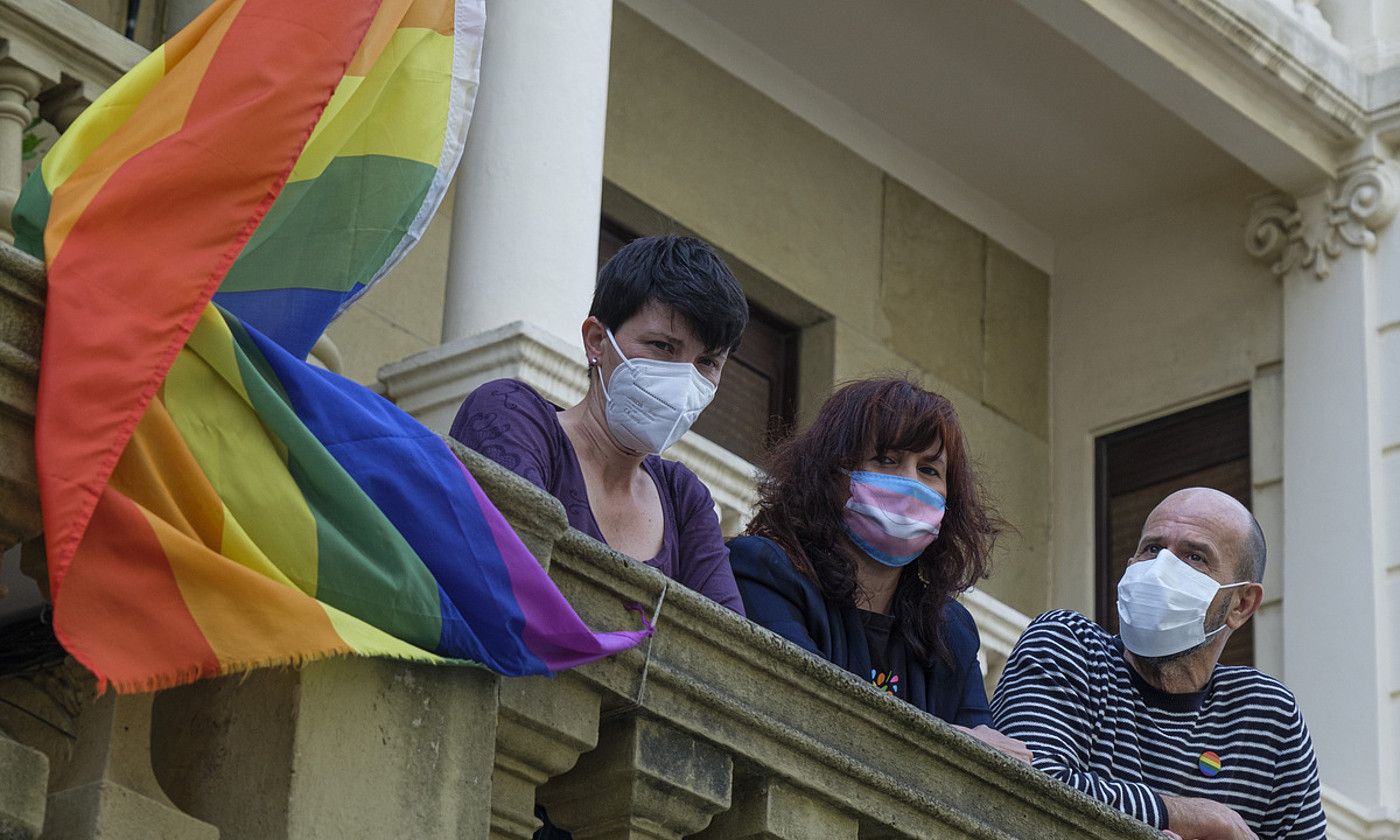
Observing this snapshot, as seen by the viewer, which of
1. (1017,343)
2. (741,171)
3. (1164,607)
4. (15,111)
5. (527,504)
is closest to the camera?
(527,504)

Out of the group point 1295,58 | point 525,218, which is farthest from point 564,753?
point 1295,58

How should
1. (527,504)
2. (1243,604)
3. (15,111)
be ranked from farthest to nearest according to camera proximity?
1. (15,111)
2. (1243,604)
3. (527,504)

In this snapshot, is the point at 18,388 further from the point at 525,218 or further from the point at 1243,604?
the point at 525,218

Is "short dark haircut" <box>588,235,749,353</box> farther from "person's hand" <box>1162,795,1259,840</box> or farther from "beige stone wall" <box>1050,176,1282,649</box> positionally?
"beige stone wall" <box>1050,176,1282,649</box>

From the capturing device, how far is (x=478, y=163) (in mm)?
7613

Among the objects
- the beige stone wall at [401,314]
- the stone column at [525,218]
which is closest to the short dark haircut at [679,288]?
the stone column at [525,218]

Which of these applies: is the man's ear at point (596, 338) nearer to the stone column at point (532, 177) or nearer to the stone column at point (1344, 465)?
the stone column at point (532, 177)

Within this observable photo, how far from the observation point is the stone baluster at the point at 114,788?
2.92 m

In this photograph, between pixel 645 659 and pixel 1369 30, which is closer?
pixel 645 659

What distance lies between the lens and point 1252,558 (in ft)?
18.0

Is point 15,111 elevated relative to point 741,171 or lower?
lower

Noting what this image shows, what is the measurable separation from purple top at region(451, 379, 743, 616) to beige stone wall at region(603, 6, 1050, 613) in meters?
5.56

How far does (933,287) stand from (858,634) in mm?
6729

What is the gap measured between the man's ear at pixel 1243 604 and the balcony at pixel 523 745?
1.10m
